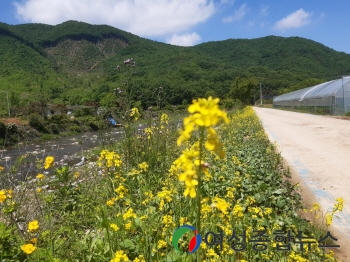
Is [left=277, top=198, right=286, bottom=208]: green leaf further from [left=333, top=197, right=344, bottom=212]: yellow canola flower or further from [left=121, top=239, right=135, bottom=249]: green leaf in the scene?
[left=121, top=239, right=135, bottom=249]: green leaf

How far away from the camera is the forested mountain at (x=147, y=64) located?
4588 centimetres

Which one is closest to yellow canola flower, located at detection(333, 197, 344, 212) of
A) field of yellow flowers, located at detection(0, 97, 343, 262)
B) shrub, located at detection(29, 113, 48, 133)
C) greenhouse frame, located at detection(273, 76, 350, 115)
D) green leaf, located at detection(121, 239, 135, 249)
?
field of yellow flowers, located at detection(0, 97, 343, 262)

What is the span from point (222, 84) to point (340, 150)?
56.4 m

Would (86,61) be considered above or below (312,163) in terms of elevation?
above

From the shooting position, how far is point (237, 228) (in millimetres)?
2373

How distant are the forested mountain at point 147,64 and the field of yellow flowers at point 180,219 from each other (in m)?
20.1

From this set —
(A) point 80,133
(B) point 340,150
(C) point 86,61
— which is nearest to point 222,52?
(C) point 86,61

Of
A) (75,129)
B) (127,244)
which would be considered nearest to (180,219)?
(127,244)

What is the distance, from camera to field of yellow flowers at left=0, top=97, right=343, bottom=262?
124 centimetres

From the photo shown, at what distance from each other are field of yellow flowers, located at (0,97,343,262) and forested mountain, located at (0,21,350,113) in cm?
2008

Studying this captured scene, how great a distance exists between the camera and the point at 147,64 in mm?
73375

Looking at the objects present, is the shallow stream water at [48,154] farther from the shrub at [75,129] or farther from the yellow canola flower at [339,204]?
the shrub at [75,129]

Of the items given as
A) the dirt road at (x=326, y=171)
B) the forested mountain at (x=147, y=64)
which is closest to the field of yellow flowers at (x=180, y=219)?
the dirt road at (x=326, y=171)

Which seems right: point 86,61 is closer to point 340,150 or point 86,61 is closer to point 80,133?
point 80,133
